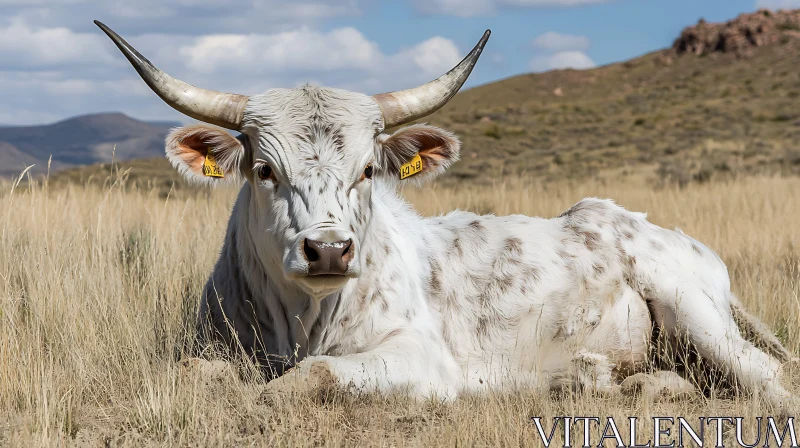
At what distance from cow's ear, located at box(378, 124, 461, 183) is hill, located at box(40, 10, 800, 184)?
443 centimetres

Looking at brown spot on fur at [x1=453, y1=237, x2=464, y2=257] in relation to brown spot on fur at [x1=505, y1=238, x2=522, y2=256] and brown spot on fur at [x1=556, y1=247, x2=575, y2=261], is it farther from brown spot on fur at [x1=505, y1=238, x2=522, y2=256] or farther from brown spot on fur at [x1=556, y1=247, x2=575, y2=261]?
brown spot on fur at [x1=556, y1=247, x2=575, y2=261]

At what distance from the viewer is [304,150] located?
4.64 m

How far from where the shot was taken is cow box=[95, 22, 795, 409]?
459 cm

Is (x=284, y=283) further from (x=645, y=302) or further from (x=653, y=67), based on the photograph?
(x=653, y=67)

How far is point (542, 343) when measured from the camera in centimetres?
555

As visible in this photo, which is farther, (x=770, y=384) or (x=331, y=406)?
(x=770, y=384)

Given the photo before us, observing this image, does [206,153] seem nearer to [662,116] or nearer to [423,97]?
[423,97]

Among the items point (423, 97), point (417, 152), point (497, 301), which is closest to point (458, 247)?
point (497, 301)

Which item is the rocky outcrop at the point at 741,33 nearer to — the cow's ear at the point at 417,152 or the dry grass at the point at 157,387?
the dry grass at the point at 157,387

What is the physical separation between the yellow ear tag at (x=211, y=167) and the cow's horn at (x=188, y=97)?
21cm

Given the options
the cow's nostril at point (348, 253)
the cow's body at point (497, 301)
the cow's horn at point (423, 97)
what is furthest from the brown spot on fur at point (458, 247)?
the cow's nostril at point (348, 253)

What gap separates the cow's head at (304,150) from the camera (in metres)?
4.32

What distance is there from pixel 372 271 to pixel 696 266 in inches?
94.5

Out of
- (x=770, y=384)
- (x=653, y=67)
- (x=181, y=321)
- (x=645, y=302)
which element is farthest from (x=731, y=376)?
(x=653, y=67)
